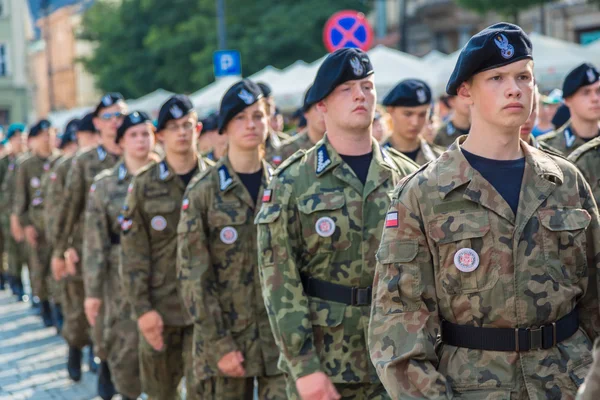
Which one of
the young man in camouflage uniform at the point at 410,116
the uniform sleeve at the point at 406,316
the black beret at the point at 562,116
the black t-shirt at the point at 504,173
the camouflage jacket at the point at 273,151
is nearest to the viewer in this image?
the uniform sleeve at the point at 406,316

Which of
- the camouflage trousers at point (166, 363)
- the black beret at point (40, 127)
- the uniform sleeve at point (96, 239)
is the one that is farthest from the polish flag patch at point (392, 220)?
the black beret at point (40, 127)

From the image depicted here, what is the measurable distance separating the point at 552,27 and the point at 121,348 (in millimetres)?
24350

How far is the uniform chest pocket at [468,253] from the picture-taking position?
12.2 feet

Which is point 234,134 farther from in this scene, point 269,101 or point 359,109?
point 269,101

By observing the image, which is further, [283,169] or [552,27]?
[552,27]

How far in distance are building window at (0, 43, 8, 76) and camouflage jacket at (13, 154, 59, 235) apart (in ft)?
174

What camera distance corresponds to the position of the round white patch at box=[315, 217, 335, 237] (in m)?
5.07

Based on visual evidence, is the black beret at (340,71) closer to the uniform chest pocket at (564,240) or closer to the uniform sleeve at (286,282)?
the uniform sleeve at (286,282)

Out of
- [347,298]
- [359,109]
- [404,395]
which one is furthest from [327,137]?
[404,395]

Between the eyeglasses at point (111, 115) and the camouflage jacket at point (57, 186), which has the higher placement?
the eyeglasses at point (111, 115)

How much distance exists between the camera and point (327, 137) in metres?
5.30

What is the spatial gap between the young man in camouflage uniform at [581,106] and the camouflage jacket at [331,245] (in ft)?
8.92

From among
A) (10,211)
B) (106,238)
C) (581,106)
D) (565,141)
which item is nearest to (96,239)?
(106,238)

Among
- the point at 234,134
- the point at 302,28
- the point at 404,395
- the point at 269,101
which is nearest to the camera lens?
the point at 404,395
